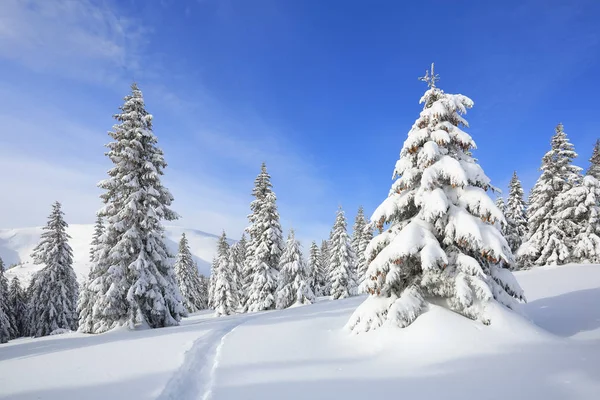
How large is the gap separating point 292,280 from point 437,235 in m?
24.8

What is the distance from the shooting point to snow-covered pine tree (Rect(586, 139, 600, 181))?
34906 millimetres

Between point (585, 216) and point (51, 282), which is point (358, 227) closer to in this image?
point (585, 216)

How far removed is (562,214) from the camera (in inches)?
1016

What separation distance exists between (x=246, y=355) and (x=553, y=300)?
13.6 m

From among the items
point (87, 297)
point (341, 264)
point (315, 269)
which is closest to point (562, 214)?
point (341, 264)

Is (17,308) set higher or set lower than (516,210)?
lower

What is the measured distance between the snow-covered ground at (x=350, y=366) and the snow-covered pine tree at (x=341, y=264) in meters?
29.0

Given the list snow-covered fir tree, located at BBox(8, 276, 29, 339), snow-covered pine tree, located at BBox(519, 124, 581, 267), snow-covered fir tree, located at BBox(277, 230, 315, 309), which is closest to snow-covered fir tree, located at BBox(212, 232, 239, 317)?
snow-covered fir tree, located at BBox(277, 230, 315, 309)

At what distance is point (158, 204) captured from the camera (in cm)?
1825

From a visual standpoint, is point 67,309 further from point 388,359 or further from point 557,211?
point 557,211

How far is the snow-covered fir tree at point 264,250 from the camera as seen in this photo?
104 ft

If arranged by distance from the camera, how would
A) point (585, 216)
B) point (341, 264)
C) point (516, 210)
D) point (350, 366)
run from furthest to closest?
point (516, 210)
point (341, 264)
point (585, 216)
point (350, 366)

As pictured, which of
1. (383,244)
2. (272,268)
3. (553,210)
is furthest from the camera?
(272,268)

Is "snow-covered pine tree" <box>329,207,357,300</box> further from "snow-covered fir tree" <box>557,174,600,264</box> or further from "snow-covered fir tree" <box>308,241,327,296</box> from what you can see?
"snow-covered fir tree" <box>557,174,600,264</box>
